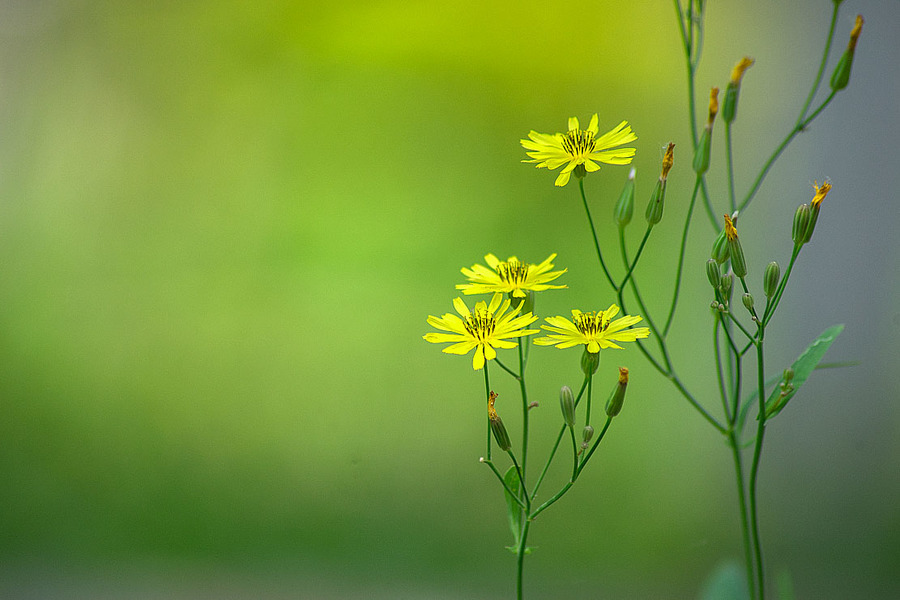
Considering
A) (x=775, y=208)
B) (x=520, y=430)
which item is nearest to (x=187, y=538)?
(x=520, y=430)

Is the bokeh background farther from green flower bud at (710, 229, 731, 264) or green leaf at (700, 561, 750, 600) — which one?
green flower bud at (710, 229, 731, 264)

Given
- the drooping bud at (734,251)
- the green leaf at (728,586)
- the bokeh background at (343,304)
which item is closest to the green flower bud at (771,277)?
the drooping bud at (734,251)

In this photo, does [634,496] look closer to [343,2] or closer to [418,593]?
[418,593]

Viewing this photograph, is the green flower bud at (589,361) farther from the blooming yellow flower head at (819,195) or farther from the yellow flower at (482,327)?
the blooming yellow flower head at (819,195)

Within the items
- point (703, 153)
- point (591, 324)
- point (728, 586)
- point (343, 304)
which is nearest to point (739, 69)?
point (703, 153)

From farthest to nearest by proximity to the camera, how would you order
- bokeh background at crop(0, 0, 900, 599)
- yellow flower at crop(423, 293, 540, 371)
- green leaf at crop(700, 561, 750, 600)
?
bokeh background at crop(0, 0, 900, 599), green leaf at crop(700, 561, 750, 600), yellow flower at crop(423, 293, 540, 371)

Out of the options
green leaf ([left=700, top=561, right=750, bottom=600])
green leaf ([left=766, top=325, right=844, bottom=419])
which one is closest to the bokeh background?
green leaf ([left=700, top=561, right=750, bottom=600])
